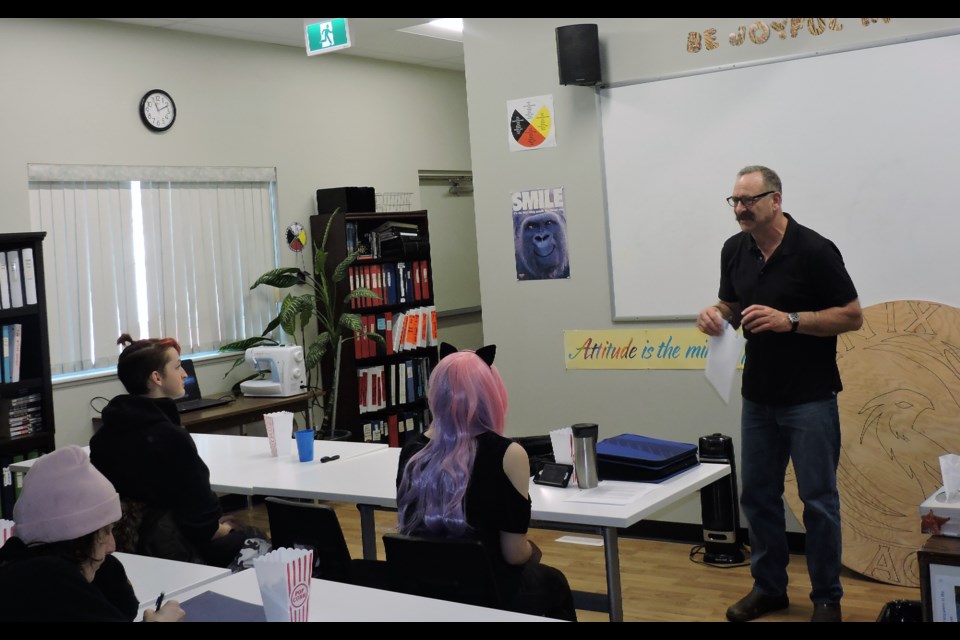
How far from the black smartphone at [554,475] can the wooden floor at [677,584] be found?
3.25 feet

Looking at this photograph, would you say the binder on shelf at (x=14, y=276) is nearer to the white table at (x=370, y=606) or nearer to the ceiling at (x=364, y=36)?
the ceiling at (x=364, y=36)

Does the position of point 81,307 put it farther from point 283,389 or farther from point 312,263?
point 312,263

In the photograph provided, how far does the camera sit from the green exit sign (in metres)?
4.82

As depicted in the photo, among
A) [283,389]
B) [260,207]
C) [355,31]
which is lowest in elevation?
[283,389]

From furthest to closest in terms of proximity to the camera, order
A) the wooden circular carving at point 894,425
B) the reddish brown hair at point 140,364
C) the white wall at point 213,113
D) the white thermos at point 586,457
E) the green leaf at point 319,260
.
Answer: the green leaf at point 319,260 < the white wall at point 213,113 < the wooden circular carving at point 894,425 < the reddish brown hair at point 140,364 < the white thermos at point 586,457

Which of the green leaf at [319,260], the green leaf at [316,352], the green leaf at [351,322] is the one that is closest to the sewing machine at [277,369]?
the green leaf at [316,352]

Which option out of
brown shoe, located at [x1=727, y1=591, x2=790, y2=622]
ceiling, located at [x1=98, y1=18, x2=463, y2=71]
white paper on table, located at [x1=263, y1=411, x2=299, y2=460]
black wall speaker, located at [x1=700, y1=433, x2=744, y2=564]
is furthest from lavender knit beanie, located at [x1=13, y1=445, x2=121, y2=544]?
ceiling, located at [x1=98, y1=18, x2=463, y2=71]

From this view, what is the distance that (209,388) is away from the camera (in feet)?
19.6

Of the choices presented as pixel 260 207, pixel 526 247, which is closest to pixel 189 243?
pixel 260 207

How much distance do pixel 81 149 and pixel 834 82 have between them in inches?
160

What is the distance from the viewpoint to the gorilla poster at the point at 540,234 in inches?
191

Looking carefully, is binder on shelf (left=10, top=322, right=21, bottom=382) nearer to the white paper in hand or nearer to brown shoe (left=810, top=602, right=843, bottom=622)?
the white paper in hand

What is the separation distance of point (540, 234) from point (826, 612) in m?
2.42

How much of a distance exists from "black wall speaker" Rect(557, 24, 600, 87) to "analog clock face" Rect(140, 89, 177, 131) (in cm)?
264
